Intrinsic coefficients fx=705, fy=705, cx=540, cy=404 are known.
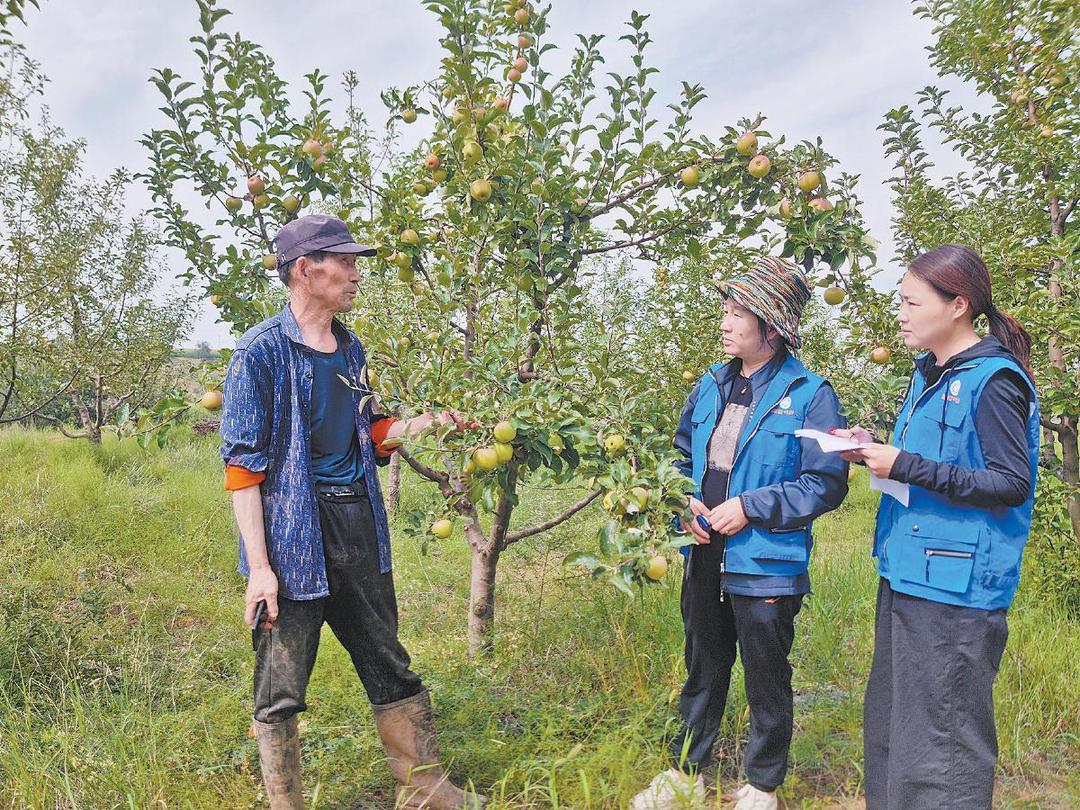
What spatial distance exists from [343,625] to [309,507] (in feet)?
1.34

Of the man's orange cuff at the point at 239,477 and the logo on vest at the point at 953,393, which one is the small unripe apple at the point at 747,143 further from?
the man's orange cuff at the point at 239,477

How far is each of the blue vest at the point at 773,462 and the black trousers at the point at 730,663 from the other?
10cm

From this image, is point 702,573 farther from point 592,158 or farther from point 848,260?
point 592,158

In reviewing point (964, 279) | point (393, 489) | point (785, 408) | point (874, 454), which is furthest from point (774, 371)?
point (393, 489)

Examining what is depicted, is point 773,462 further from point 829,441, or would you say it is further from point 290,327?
point 290,327

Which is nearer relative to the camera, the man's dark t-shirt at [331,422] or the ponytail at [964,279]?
the ponytail at [964,279]

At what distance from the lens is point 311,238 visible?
74.4 inches

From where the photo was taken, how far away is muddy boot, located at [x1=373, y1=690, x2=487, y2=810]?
2.12 metres

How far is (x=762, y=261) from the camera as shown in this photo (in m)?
2.03

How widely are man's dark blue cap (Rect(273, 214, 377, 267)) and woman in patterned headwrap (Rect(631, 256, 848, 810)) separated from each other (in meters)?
1.08

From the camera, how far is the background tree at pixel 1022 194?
3010 millimetres

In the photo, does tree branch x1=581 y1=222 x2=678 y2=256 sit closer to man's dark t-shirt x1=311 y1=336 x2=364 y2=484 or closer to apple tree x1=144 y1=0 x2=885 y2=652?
apple tree x1=144 y1=0 x2=885 y2=652

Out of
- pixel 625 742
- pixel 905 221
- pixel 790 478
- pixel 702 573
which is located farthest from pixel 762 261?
pixel 905 221

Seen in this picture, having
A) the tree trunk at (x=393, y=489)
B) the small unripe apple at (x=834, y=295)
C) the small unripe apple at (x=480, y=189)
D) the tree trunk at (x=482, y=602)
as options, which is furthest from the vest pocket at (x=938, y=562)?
the tree trunk at (x=393, y=489)
